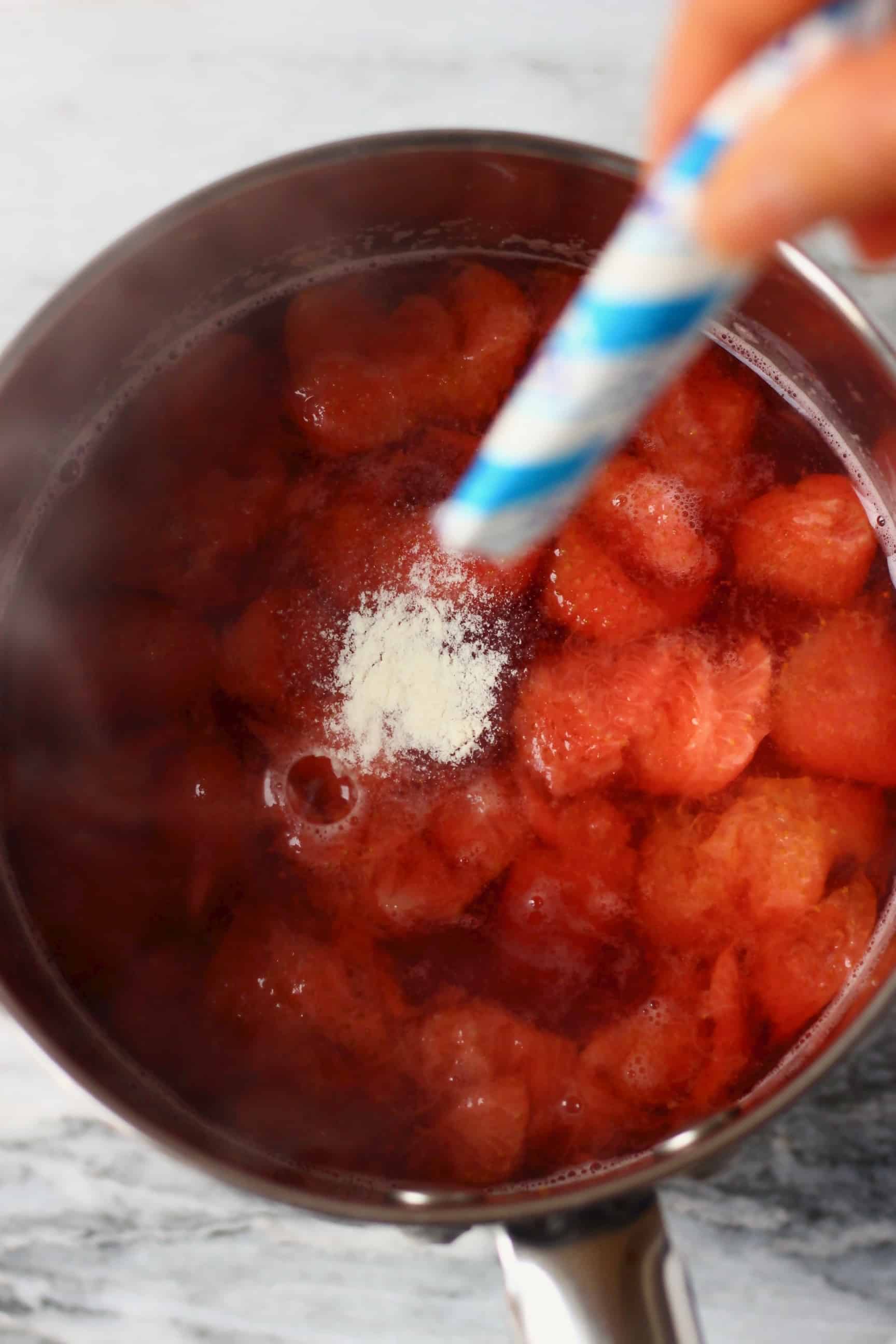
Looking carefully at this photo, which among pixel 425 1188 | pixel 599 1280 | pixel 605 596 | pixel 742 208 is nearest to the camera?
pixel 742 208

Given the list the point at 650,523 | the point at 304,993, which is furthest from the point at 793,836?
the point at 304,993

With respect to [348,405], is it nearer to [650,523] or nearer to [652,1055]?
[650,523]

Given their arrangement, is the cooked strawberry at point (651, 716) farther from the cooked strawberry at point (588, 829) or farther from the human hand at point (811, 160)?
the human hand at point (811, 160)

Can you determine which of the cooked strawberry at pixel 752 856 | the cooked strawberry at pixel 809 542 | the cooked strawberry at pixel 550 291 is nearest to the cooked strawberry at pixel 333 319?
the cooked strawberry at pixel 550 291

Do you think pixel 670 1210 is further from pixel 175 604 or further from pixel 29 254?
pixel 29 254

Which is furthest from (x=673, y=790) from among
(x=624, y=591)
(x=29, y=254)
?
(x=29, y=254)

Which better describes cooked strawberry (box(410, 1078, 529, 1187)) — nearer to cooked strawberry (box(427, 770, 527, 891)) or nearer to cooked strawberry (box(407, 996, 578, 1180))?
cooked strawberry (box(407, 996, 578, 1180))
